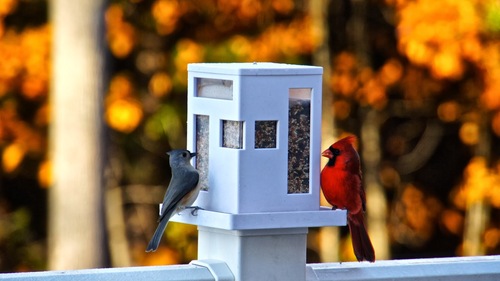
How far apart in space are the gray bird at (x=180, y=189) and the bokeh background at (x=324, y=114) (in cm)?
567

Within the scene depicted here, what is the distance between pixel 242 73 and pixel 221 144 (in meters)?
0.19

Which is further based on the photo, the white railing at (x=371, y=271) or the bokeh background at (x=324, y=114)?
the bokeh background at (x=324, y=114)

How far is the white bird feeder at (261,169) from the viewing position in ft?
8.00

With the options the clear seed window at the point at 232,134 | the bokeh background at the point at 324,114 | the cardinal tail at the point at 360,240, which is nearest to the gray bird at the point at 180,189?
the clear seed window at the point at 232,134

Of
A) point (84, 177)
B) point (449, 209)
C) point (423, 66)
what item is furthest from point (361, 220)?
point (449, 209)

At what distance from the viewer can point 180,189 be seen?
103 inches

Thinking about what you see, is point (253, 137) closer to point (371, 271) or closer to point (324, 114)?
point (371, 271)

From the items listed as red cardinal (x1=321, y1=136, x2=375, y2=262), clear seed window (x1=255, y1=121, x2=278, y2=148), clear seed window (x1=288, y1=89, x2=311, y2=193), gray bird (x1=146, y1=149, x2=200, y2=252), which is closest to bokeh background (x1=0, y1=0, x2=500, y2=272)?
red cardinal (x1=321, y1=136, x2=375, y2=262)

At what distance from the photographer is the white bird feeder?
244 cm

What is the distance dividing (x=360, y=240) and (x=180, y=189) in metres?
0.60

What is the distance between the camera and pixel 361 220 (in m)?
3.03

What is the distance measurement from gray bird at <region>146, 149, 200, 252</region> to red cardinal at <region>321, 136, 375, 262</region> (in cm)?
37

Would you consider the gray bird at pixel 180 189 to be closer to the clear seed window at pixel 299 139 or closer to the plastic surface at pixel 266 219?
the plastic surface at pixel 266 219

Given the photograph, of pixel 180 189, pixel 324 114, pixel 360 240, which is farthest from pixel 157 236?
pixel 324 114
